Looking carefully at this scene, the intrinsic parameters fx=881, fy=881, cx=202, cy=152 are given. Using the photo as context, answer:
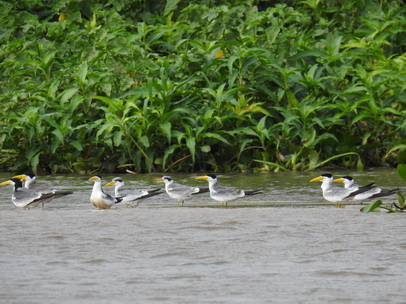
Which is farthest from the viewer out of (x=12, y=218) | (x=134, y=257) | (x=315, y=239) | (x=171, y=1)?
(x=171, y=1)

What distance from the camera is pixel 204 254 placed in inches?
266

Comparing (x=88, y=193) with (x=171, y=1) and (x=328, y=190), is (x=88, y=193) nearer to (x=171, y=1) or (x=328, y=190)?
(x=328, y=190)

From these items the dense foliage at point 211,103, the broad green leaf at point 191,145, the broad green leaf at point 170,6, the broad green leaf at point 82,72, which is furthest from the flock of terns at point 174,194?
the broad green leaf at point 170,6

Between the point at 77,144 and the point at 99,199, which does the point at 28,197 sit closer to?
the point at 99,199

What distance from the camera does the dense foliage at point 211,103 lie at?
1301 centimetres

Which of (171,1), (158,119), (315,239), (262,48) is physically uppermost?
(171,1)

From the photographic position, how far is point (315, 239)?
7336 millimetres

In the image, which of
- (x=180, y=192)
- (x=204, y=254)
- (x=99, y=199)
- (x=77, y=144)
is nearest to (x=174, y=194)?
(x=180, y=192)

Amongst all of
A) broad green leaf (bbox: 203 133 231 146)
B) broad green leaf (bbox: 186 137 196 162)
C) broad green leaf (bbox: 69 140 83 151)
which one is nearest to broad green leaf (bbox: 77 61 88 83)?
broad green leaf (bbox: 69 140 83 151)

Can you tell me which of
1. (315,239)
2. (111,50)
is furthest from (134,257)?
(111,50)

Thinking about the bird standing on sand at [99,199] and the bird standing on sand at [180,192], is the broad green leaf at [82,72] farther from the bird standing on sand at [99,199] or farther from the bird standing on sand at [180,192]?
the bird standing on sand at [99,199]

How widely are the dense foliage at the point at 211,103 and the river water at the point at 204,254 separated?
2.90 meters

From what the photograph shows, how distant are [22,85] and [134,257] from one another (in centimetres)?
863

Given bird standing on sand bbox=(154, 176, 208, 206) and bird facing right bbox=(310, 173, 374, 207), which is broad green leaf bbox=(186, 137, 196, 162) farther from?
bird facing right bbox=(310, 173, 374, 207)
